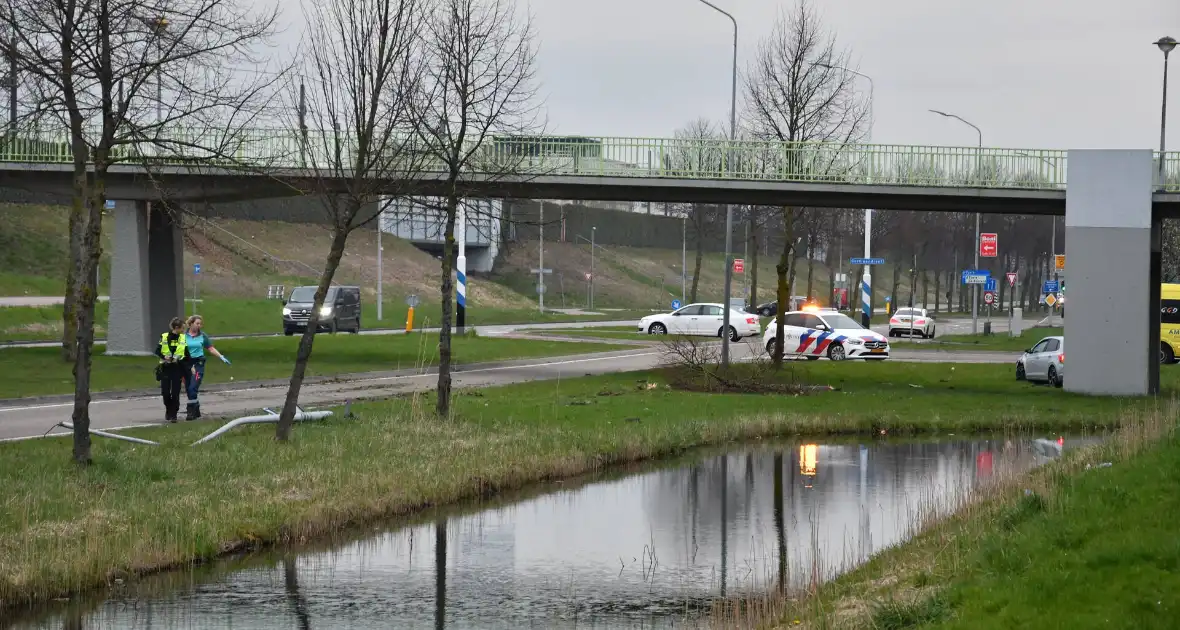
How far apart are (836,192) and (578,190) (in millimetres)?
5860

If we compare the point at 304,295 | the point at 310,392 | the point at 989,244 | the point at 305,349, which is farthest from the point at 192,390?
the point at 989,244

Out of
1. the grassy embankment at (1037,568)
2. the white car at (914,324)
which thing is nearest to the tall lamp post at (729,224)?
the grassy embankment at (1037,568)

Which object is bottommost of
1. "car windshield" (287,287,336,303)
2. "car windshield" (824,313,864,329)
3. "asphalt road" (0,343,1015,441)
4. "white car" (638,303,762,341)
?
"asphalt road" (0,343,1015,441)

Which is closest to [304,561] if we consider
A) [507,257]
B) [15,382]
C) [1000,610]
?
[1000,610]

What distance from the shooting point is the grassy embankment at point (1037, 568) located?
26.7ft

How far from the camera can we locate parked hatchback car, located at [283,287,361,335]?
163 feet

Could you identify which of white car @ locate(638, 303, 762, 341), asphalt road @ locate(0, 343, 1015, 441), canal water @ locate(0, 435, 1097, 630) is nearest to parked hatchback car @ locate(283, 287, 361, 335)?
white car @ locate(638, 303, 762, 341)

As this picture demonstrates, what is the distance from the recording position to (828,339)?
41312 mm

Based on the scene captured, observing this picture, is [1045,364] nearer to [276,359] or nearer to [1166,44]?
[1166,44]

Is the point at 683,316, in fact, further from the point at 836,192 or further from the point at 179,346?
the point at 179,346

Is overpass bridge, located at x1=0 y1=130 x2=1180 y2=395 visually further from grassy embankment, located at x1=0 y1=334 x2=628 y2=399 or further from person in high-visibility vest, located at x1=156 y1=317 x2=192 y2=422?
person in high-visibility vest, located at x1=156 y1=317 x2=192 y2=422

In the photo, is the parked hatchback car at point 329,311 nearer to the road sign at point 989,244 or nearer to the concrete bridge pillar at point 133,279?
the concrete bridge pillar at point 133,279

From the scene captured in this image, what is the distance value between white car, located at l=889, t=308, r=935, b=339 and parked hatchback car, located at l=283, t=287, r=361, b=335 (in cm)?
2420

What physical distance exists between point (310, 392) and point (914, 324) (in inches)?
1545
